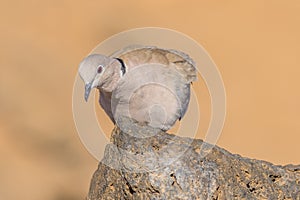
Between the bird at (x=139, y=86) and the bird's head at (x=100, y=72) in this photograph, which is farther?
the bird at (x=139, y=86)

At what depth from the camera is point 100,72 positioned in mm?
4914

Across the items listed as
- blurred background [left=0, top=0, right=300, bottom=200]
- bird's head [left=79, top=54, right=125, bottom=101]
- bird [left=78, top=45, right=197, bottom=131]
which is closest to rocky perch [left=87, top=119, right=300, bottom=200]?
bird's head [left=79, top=54, right=125, bottom=101]

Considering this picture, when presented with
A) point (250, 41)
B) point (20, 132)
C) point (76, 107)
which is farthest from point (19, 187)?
point (250, 41)

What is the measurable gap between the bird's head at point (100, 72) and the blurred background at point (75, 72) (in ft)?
9.09

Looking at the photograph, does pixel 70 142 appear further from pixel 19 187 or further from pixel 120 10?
pixel 120 10

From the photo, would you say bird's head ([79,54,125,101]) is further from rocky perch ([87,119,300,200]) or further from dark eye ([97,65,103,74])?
rocky perch ([87,119,300,200])

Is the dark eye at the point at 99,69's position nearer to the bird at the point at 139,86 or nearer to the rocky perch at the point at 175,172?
the bird at the point at 139,86

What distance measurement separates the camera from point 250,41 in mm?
10055

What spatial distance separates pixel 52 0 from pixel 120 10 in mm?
914

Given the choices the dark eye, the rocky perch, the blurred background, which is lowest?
the rocky perch

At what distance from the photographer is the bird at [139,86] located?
4.95m

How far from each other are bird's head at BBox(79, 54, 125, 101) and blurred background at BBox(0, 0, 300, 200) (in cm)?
277

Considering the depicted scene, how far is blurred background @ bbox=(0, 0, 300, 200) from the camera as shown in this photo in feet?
26.7

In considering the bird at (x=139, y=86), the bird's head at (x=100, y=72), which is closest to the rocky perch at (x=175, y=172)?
the bird's head at (x=100, y=72)
